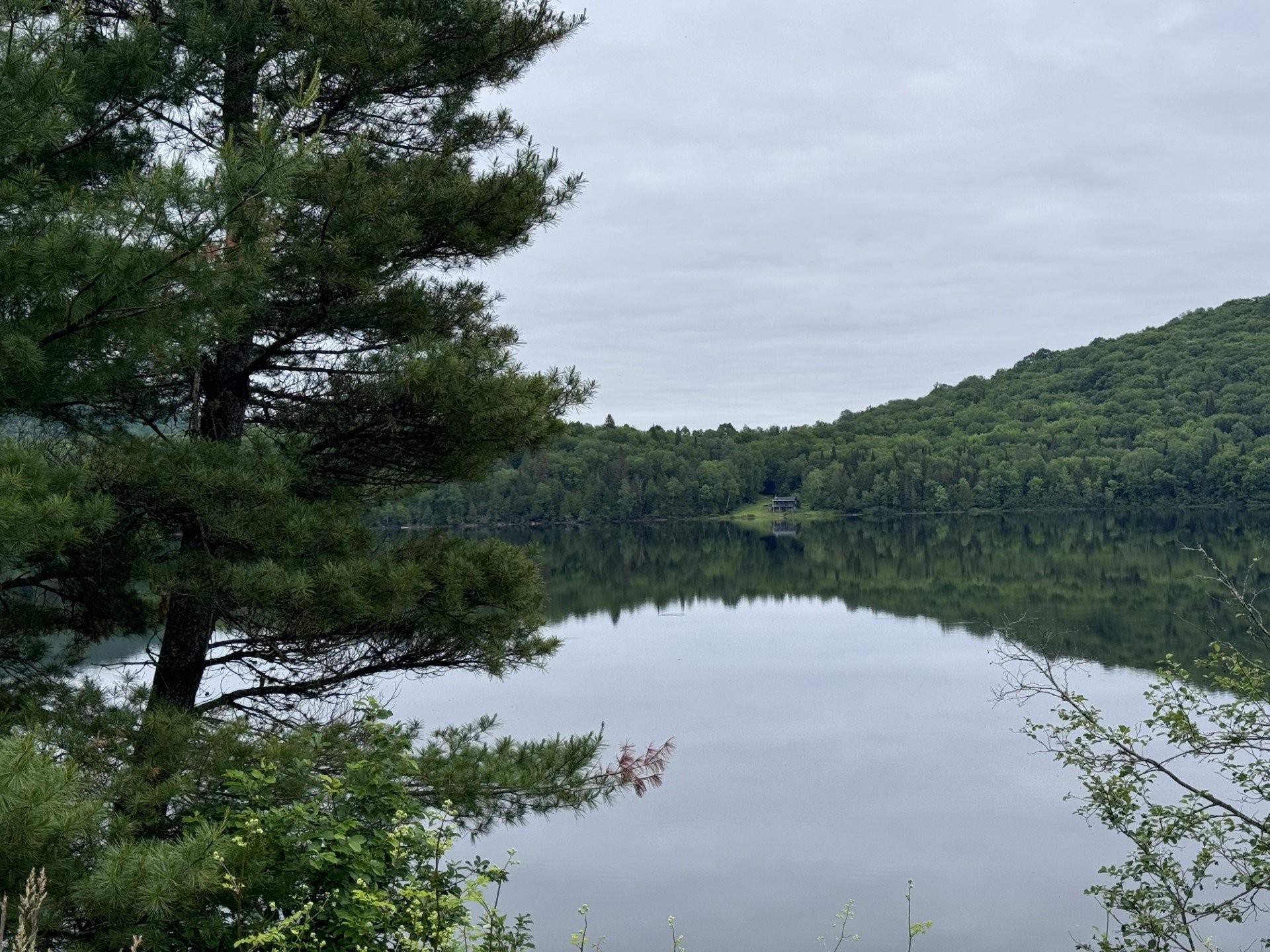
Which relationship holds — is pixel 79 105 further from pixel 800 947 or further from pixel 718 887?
pixel 718 887

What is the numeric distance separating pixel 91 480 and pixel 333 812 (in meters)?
2.40

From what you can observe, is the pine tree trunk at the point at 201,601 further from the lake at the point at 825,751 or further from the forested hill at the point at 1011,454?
the forested hill at the point at 1011,454

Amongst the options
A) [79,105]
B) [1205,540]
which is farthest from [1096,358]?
[79,105]

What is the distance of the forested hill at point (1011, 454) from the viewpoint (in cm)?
9125

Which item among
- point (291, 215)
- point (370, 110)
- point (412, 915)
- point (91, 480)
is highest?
A: point (370, 110)

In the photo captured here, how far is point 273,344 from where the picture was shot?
22.7 ft

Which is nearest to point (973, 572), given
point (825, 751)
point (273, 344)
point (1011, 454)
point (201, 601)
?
point (825, 751)

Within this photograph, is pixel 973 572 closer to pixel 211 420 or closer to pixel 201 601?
pixel 211 420

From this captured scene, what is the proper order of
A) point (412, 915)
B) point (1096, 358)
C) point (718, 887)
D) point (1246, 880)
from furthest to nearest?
point (1096, 358), point (718, 887), point (1246, 880), point (412, 915)

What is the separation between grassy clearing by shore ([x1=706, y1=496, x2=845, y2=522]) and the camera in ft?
339

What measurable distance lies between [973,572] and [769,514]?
60.4 m

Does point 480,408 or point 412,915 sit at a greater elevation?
point 480,408

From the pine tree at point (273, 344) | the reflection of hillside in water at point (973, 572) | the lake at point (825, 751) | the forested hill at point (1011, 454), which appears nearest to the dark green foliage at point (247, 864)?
the pine tree at point (273, 344)

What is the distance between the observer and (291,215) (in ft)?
19.8
